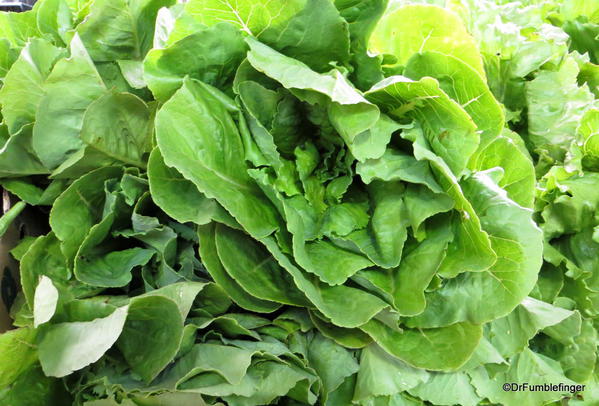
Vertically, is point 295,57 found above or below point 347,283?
above

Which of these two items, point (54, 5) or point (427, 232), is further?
point (54, 5)

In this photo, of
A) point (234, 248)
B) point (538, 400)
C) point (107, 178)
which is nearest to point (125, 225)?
point (107, 178)

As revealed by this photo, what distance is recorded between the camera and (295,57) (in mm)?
742

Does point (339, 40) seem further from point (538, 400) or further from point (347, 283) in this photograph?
point (538, 400)

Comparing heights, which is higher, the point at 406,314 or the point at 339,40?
the point at 339,40

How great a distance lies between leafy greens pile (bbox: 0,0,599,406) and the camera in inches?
26.9

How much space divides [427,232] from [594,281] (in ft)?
1.28

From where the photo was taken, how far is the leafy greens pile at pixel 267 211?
684mm

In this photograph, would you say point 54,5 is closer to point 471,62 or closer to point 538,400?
point 471,62

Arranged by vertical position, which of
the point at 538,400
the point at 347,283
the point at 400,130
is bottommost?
the point at 538,400

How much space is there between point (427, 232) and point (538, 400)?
1.22ft

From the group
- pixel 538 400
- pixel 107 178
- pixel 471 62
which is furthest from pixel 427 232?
pixel 107 178

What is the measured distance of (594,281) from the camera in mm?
934

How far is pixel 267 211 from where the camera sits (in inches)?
28.6
